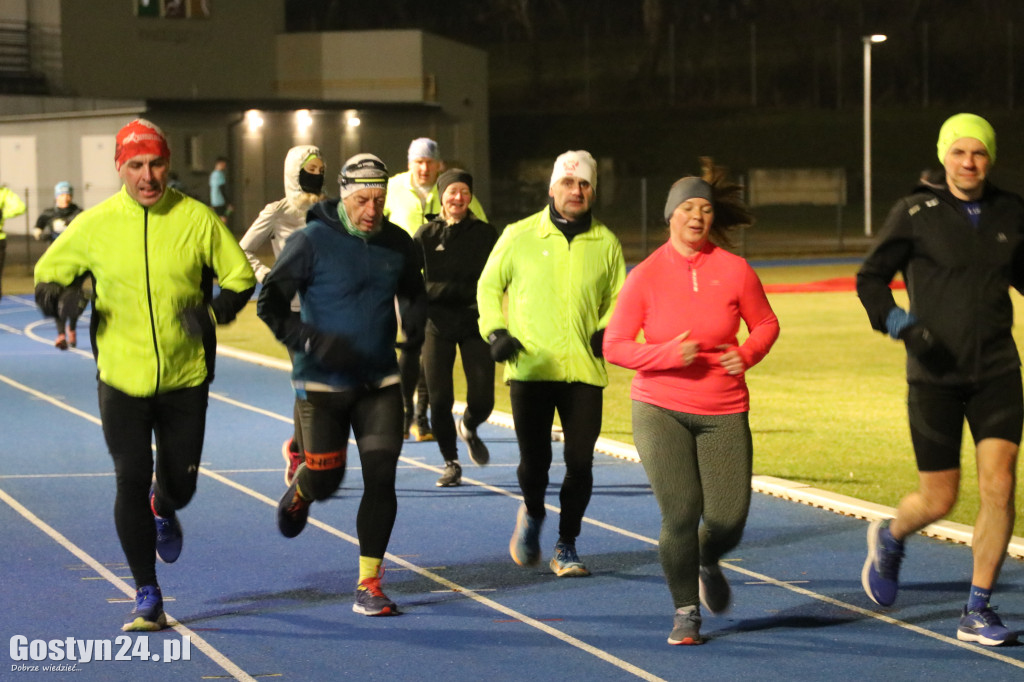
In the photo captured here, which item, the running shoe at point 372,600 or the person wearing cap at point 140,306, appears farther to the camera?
the running shoe at point 372,600

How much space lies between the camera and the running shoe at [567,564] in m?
7.89

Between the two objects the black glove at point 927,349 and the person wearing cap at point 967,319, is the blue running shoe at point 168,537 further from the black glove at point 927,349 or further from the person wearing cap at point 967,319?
the black glove at point 927,349

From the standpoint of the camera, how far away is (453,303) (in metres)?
10.4

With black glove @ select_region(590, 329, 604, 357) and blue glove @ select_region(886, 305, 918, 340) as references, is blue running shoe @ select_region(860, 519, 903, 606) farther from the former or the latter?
black glove @ select_region(590, 329, 604, 357)

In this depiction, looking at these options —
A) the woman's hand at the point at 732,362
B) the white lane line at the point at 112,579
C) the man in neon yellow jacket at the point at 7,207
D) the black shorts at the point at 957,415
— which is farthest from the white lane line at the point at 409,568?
the man in neon yellow jacket at the point at 7,207

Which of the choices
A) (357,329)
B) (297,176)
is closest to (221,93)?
(297,176)

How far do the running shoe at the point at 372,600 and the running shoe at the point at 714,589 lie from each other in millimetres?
1350

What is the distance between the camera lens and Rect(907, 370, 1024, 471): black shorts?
21.4ft

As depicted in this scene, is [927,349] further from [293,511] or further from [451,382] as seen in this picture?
[451,382]

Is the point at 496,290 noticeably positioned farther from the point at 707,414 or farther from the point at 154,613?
the point at 154,613

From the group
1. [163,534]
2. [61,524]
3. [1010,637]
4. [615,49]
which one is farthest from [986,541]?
[615,49]

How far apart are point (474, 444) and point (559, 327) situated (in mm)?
3175

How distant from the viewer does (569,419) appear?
7.90 m

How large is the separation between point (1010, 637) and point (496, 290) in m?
2.93
